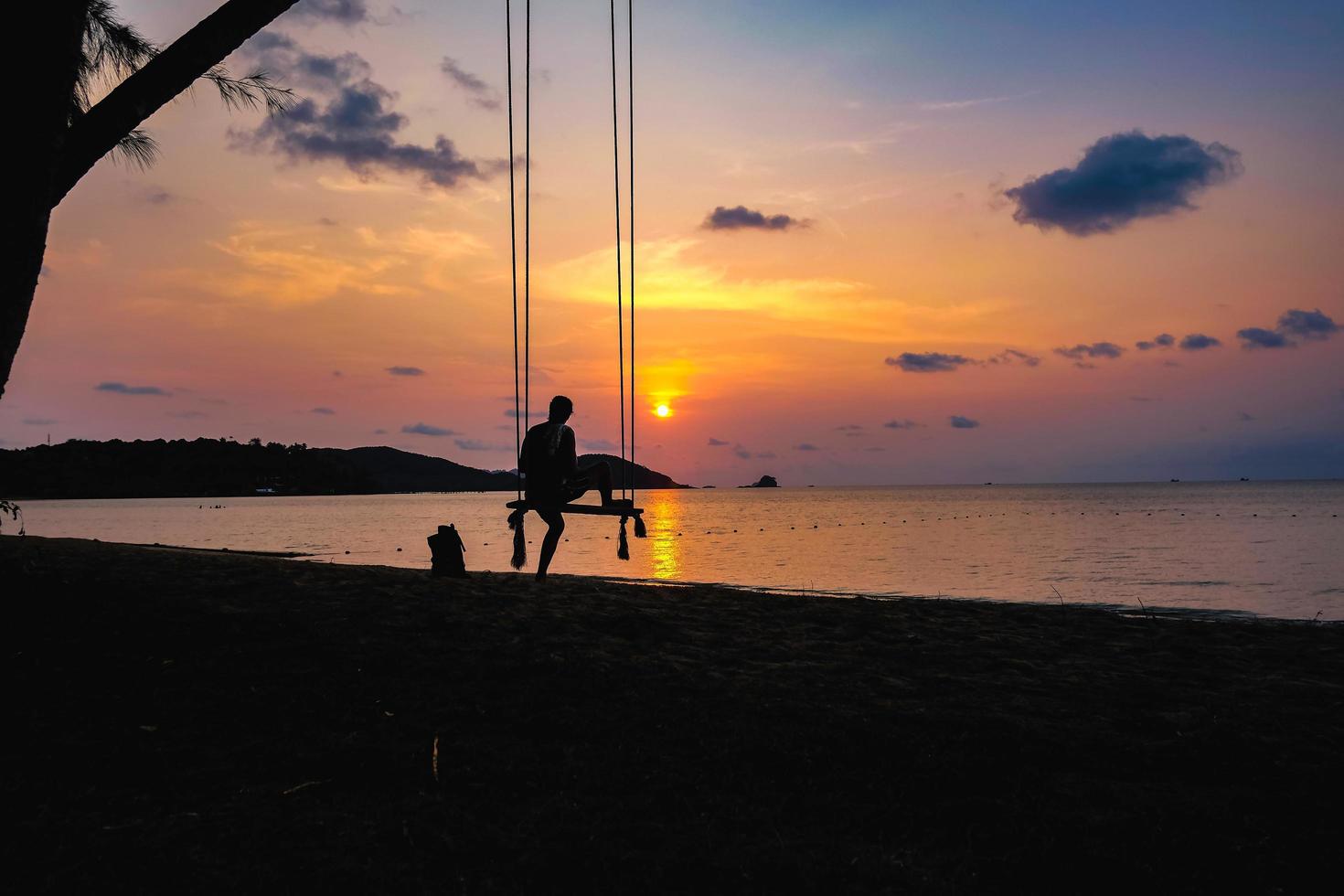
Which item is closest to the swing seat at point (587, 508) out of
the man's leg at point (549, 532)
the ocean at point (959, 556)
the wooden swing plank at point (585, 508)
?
the wooden swing plank at point (585, 508)

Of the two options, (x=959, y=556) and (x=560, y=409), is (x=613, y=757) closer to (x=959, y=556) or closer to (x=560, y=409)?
(x=560, y=409)

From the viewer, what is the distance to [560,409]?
38.6ft

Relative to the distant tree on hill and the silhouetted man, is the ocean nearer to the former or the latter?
the silhouetted man

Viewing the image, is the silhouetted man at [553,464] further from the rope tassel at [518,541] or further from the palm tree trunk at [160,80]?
the palm tree trunk at [160,80]

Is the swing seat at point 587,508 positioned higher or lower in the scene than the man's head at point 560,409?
lower

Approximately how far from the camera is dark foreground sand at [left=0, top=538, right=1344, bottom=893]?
416 centimetres

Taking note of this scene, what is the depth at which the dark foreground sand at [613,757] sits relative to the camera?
13.7 feet

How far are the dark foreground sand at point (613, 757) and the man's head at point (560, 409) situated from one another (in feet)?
10.4

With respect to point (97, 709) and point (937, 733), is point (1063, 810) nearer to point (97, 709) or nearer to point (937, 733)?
point (937, 733)

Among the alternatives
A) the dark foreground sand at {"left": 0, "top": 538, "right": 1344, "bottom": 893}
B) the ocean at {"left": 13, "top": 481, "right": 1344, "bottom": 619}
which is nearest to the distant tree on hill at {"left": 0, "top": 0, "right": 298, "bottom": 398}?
the dark foreground sand at {"left": 0, "top": 538, "right": 1344, "bottom": 893}

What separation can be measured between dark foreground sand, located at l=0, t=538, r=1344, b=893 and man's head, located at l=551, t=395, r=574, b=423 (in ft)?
10.4

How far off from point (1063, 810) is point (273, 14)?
7.87m

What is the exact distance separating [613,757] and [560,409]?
6828 millimetres

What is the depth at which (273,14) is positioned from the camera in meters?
6.70
